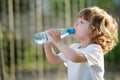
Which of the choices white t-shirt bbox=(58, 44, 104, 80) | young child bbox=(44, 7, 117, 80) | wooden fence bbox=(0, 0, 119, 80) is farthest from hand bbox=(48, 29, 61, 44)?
wooden fence bbox=(0, 0, 119, 80)

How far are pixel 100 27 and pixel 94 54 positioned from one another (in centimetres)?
25

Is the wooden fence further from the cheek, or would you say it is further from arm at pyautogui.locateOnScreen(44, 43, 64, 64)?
the cheek

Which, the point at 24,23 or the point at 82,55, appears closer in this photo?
the point at 82,55

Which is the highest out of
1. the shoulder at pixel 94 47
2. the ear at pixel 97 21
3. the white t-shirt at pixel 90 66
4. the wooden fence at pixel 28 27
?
the ear at pixel 97 21

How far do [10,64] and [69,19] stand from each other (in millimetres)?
1026

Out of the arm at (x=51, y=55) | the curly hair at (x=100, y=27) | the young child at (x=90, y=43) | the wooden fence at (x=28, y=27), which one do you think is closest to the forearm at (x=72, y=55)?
the young child at (x=90, y=43)

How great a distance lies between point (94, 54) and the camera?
430 cm

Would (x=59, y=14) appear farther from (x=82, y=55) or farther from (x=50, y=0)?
(x=82, y=55)

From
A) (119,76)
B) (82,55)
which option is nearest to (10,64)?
(119,76)

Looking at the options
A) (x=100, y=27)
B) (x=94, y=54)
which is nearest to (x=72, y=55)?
(x=94, y=54)

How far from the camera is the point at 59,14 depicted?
810cm

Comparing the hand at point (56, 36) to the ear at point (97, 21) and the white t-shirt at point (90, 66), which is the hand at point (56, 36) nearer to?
the white t-shirt at point (90, 66)

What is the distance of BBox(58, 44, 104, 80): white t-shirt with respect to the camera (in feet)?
14.1

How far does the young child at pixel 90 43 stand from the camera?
427 cm
